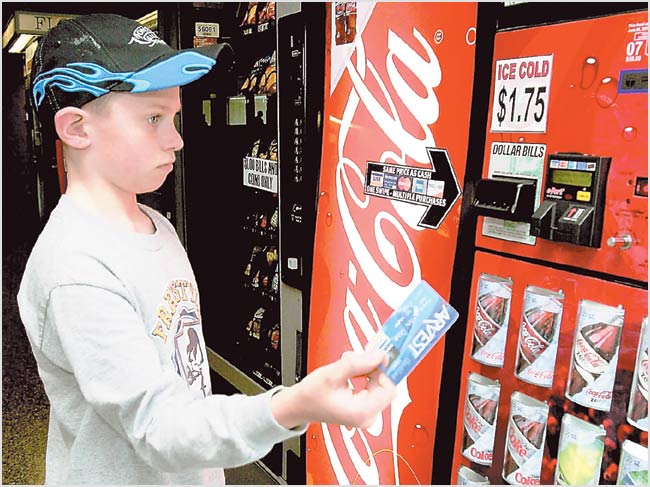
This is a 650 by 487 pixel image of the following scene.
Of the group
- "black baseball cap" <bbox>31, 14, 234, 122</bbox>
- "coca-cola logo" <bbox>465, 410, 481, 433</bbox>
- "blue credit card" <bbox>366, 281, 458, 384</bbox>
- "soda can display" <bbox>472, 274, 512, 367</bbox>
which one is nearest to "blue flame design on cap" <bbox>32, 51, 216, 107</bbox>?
"black baseball cap" <bbox>31, 14, 234, 122</bbox>

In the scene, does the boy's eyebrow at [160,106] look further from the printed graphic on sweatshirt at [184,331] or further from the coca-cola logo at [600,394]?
the coca-cola logo at [600,394]

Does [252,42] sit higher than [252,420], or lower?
higher

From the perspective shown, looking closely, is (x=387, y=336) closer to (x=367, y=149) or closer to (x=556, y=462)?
(x=556, y=462)

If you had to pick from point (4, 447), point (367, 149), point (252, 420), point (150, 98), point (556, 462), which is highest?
point (150, 98)

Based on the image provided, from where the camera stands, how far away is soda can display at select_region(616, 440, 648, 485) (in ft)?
4.83

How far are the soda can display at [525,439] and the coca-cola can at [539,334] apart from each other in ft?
0.22

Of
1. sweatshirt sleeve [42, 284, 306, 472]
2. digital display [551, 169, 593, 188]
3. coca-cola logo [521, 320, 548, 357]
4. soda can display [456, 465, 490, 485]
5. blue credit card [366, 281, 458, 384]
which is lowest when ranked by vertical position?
soda can display [456, 465, 490, 485]

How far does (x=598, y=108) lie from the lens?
1519 millimetres

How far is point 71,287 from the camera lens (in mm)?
1192

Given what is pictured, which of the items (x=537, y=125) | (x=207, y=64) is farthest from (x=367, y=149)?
(x=207, y=64)

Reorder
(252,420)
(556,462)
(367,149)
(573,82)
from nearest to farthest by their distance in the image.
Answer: (252,420) < (573,82) < (556,462) < (367,149)

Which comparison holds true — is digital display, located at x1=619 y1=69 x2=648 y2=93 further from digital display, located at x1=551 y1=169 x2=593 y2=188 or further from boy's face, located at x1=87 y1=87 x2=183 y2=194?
boy's face, located at x1=87 y1=87 x2=183 y2=194

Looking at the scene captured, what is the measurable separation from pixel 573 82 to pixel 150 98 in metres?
0.94

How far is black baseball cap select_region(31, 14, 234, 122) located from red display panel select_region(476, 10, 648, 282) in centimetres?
81
